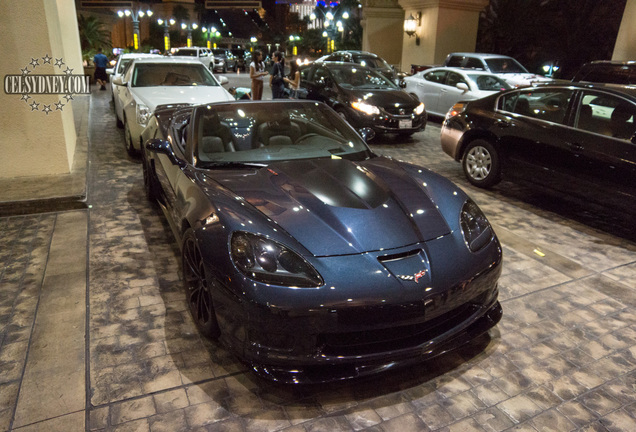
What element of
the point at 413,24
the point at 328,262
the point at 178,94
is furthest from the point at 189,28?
the point at 328,262

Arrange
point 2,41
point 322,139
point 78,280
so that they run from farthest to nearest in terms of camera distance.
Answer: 1. point 2,41
2. point 322,139
3. point 78,280

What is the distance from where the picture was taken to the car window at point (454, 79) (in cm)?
1120

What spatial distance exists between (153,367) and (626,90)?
17.5 feet

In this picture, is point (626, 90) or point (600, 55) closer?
point (626, 90)

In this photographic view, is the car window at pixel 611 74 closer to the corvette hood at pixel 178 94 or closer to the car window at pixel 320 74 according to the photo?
the car window at pixel 320 74

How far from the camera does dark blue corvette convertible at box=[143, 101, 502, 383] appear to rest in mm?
2350

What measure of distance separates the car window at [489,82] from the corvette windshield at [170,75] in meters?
6.09

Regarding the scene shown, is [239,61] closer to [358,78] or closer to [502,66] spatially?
[502,66]

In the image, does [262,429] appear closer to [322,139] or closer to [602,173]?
[322,139]

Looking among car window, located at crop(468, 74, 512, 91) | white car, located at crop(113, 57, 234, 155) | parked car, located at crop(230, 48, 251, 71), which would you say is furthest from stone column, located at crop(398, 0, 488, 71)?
parked car, located at crop(230, 48, 251, 71)

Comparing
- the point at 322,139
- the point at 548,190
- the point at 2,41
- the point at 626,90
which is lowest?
the point at 548,190

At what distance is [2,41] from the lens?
5293mm

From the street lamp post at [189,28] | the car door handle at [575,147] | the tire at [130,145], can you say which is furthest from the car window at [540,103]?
the street lamp post at [189,28]

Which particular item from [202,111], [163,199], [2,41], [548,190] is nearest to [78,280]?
[163,199]
